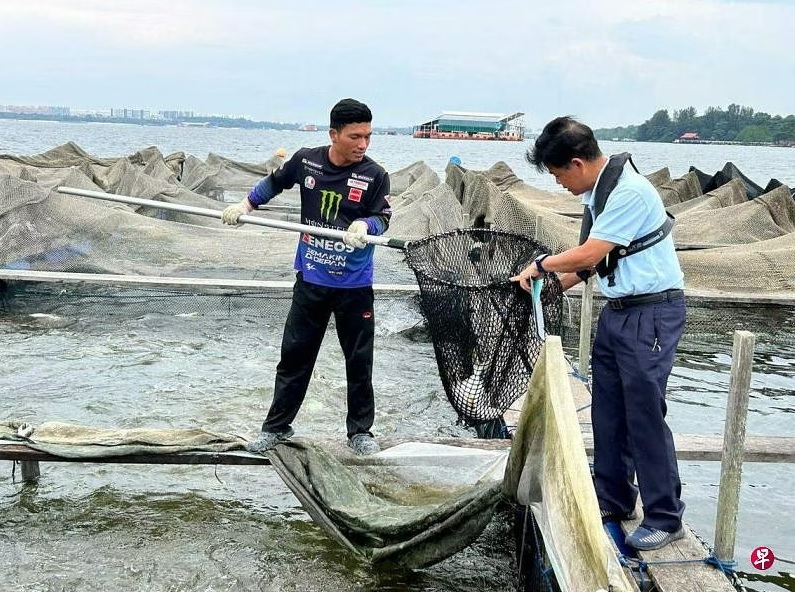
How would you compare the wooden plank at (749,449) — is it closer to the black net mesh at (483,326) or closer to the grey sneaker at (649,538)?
the black net mesh at (483,326)

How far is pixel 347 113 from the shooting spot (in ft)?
13.3

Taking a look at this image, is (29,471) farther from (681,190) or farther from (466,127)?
(466,127)

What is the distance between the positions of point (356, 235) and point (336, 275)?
0.34m

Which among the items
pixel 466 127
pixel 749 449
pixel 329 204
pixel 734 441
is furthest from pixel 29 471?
pixel 466 127

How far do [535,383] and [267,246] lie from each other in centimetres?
702

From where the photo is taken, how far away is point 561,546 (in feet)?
9.16

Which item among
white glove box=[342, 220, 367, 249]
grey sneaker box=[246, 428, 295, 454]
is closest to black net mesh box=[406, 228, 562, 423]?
white glove box=[342, 220, 367, 249]

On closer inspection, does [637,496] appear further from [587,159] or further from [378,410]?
[378,410]

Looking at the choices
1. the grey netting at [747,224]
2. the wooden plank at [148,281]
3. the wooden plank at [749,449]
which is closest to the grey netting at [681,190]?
the grey netting at [747,224]

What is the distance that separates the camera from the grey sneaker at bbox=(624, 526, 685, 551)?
3338 mm

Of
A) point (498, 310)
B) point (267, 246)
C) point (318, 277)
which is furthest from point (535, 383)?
point (267, 246)

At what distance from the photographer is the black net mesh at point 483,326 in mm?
4348

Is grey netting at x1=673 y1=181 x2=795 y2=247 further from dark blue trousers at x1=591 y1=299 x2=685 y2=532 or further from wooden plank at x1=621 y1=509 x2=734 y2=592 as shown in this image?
wooden plank at x1=621 y1=509 x2=734 y2=592

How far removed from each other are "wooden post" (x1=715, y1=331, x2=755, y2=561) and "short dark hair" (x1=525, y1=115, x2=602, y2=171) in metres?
0.97
